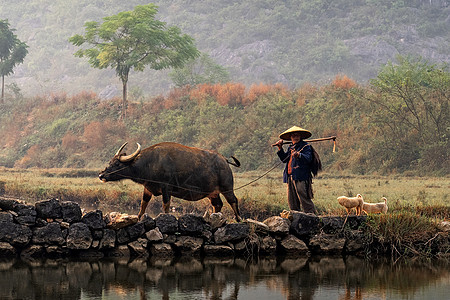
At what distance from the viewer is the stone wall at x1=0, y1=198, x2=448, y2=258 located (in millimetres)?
10211

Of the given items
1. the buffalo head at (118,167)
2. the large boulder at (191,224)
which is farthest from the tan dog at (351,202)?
the buffalo head at (118,167)

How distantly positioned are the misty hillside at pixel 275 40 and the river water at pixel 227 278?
1952 inches

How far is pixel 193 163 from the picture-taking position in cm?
1202

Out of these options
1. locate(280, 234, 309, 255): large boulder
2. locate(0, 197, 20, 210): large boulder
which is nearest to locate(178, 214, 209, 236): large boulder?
locate(280, 234, 309, 255): large boulder

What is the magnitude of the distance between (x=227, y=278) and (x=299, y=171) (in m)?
3.06

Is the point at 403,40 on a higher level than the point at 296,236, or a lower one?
higher

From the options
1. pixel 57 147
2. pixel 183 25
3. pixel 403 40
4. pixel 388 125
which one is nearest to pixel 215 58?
pixel 183 25

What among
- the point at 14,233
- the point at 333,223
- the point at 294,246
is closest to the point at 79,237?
the point at 14,233

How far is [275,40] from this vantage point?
73188 millimetres

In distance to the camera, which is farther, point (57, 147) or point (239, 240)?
point (57, 147)

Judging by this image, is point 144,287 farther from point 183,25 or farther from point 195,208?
point 183,25

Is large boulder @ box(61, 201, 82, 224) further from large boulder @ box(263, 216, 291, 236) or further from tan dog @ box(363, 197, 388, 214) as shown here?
tan dog @ box(363, 197, 388, 214)

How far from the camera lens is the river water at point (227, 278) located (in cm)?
799

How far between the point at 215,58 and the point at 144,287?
214 ft
